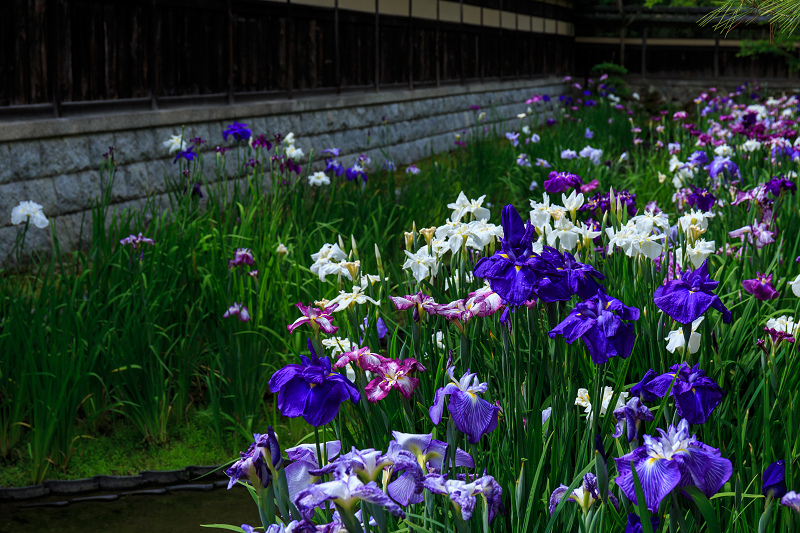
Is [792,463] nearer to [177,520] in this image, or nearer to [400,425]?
[400,425]

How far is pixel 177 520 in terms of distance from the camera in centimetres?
250

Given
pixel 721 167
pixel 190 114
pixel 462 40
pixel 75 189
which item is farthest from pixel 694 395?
pixel 462 40

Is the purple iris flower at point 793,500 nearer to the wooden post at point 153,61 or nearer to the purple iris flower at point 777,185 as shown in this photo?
the purple iris flower at point 777,185

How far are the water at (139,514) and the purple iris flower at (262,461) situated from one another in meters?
1.42

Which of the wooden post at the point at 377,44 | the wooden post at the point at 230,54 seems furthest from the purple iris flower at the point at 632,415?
the wooden post at the point at 377,44

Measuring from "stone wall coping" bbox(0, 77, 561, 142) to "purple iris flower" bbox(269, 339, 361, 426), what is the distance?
13.7 ft

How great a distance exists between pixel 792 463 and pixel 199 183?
11.4 ft

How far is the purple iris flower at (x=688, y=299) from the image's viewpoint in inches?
54.3

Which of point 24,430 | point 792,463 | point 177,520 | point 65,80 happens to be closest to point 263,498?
point 792,463

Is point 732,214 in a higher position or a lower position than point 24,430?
higher

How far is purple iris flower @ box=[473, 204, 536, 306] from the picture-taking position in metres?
1.30

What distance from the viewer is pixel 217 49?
6629mm

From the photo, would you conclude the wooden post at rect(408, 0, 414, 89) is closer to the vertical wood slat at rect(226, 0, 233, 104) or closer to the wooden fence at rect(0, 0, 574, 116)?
the wooden fence at rect(0, 0, 574, 116)

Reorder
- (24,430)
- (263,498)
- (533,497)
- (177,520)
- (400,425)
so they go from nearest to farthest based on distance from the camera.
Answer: (263,498) → (533,497) → (400,425) → (177,520) → (24,430)
